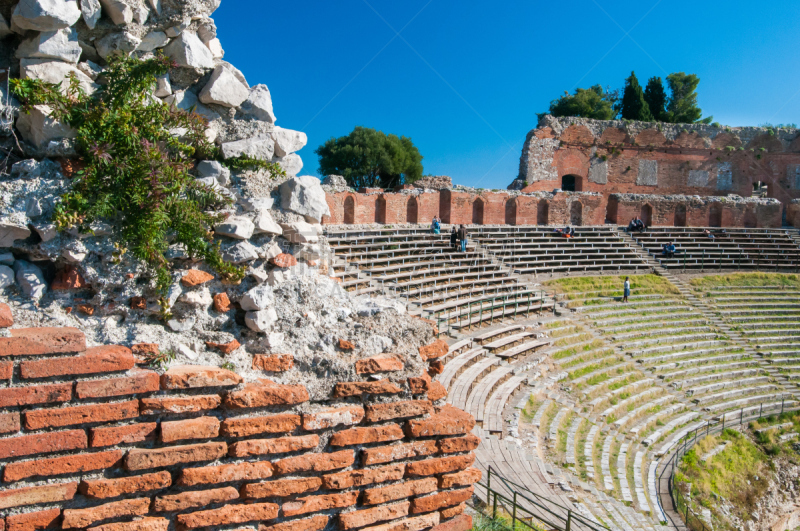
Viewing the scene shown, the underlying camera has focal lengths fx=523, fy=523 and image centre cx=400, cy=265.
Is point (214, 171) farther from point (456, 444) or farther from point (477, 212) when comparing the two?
point (477, 212)

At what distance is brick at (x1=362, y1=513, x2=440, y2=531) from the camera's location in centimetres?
243

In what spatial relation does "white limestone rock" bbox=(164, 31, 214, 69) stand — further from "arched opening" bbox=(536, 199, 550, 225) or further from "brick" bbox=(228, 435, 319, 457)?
"arched opening" bbox=(536, 199, 550, 225)

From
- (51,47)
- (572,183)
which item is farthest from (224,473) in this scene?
(572,183)

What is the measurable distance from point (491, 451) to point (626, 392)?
5241 mm

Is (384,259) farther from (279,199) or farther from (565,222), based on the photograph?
(565,222)

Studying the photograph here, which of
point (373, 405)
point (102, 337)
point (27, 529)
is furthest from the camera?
point (373, 405)

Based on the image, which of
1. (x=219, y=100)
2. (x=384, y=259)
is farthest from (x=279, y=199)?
(x=384, y=259)

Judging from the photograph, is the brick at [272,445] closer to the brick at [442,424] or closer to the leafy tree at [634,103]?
the brick at [442,424]

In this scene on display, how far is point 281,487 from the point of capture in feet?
7.39

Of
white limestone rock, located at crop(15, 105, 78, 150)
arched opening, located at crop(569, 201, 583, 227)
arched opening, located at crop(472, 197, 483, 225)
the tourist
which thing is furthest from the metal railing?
arched opening, located at crop(569, 201, 583, 227)

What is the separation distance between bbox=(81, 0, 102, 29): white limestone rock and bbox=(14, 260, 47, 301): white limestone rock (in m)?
1.22

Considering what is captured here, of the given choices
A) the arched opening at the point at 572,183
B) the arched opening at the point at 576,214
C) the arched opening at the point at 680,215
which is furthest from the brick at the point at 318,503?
the arched opening at the point at 572,183

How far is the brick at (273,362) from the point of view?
2512mm

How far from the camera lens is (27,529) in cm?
193
